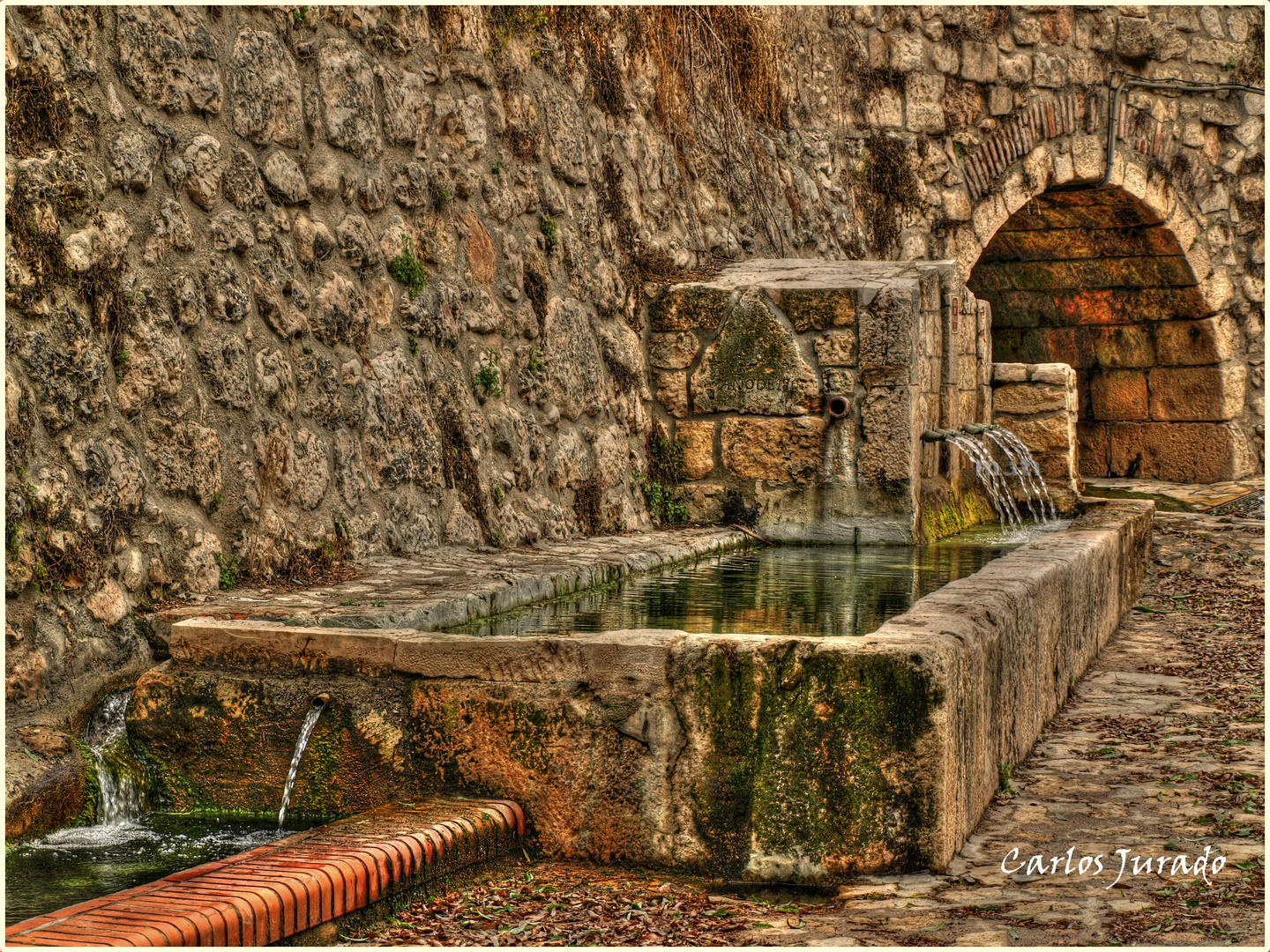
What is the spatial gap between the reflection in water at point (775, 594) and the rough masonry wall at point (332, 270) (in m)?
0.79

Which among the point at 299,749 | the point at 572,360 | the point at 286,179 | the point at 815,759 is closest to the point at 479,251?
the point at 572,360

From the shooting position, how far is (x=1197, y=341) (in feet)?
38.5

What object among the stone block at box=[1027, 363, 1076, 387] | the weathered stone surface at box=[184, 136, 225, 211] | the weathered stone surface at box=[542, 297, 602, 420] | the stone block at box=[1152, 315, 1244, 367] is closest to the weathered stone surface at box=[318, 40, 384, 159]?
the weathered stone surface at box=[184, 136, 225, 211]

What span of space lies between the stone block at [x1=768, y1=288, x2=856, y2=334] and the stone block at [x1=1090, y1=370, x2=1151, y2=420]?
651 cm

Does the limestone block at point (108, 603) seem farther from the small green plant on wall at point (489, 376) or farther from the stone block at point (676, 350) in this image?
the stone block at point (676, 350)

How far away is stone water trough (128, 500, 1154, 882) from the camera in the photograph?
119 inches

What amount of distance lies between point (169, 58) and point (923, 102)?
7.04 m

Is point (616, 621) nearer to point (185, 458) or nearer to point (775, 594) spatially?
point (775, 594)

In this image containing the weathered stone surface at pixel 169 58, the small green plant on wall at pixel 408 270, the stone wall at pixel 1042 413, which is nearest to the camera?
the weathered stone surface at pixel 169 58

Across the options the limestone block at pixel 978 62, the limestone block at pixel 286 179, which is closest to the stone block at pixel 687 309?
the limestone block at pixel 286 179

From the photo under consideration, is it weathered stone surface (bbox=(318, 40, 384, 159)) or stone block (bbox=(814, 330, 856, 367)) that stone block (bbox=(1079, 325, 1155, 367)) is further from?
weathered stone surface (bbox=(318, 40, 384, 159))

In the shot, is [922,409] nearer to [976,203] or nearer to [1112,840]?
[1112,840]

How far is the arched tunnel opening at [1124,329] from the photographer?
11531mm

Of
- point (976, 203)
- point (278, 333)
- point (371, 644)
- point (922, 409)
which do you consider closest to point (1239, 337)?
point (976, 203)
